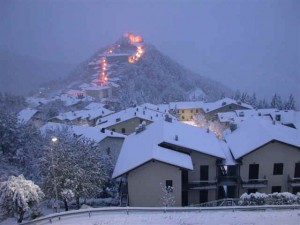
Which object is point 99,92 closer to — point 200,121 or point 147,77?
point 147,77

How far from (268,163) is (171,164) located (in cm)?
859

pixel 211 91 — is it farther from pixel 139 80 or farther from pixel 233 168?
pixel 233 168

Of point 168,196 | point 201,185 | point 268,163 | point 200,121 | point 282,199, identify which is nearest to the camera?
point 282,199

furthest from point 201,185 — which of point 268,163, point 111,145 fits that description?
point 111,145

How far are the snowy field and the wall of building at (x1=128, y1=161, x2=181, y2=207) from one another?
5914mm

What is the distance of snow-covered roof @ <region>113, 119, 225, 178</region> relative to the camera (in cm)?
2362

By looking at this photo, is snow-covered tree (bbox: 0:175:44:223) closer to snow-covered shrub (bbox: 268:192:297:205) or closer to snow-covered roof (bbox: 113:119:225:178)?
snow-covered roof (bbox: 113:119:225:178)

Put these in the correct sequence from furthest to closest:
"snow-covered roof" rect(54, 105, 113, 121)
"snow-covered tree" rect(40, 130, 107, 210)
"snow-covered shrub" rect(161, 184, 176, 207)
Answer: "snow-covered roof" rect(54, 105, 113, 121) < "snow-covered tree" rect(40, 130, 107, 210) < "snow-covered shrub" rect(161, 184, 176, 207)

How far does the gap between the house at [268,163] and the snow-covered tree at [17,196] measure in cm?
1539

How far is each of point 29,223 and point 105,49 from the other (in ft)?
549

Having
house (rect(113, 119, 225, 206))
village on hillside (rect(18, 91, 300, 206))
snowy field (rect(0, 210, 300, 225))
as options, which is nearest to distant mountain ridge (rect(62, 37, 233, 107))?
house (rect(113, 119, 225, 206))

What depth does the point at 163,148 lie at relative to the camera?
2512cm

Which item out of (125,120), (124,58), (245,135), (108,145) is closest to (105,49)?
(124,58)

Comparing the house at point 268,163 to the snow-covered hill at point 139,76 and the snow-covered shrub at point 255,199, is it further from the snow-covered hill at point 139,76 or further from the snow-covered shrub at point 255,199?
the snow-covered hill at point 139,76
